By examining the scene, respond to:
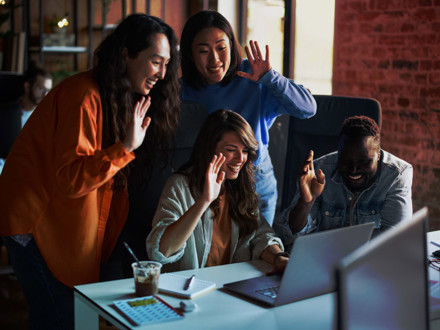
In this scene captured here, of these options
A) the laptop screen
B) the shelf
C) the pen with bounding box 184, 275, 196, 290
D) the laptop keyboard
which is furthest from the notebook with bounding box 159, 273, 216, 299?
the shelf

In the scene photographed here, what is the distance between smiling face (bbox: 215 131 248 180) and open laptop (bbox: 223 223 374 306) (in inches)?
18.1

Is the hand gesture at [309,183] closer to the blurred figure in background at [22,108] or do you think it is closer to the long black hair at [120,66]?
the long black hair at [120,66]

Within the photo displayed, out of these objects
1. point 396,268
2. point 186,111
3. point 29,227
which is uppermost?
point 186,111

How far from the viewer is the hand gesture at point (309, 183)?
6.47ft

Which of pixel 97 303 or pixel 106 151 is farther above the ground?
pixel 106 151

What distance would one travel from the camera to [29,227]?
173 centimetres

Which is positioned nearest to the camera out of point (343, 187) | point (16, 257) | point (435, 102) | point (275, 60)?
point (16, 257)

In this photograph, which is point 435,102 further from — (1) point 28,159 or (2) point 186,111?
(1) point 28,159

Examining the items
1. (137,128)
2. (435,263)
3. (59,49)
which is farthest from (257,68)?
(59,49)

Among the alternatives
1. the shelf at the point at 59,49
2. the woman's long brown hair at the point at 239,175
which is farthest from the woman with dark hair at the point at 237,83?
the shelf at the point at 59,49

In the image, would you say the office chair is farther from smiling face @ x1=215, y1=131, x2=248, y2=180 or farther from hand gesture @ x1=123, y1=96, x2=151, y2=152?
hand gesture @ x1=123, y1=96, x2=151, y2=152

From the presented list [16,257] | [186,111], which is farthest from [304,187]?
[16,257]

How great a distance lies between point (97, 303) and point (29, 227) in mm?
406

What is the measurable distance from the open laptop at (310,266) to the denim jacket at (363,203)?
0.50m
